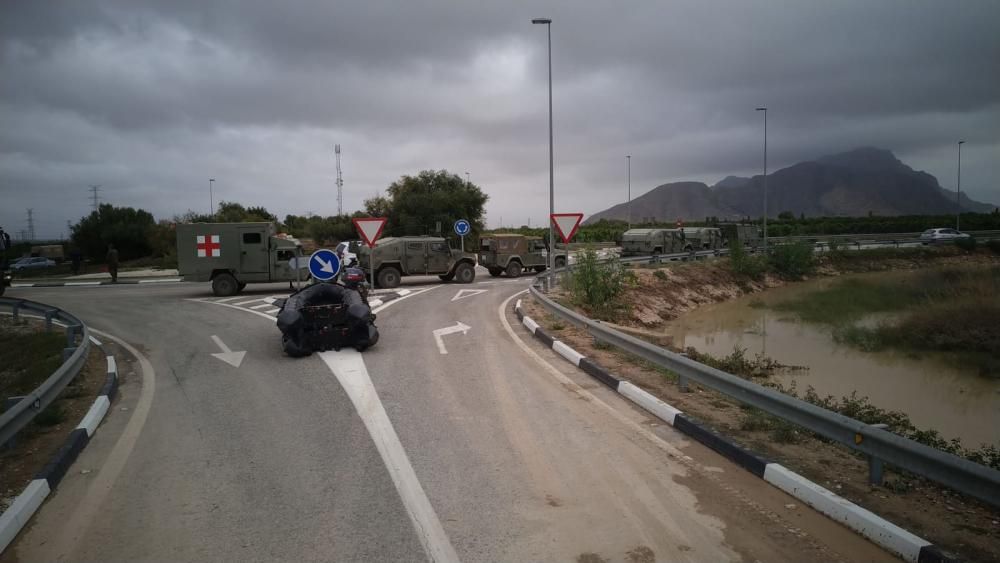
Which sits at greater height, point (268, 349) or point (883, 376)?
point (268, 349)

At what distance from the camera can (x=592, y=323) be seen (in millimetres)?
10977

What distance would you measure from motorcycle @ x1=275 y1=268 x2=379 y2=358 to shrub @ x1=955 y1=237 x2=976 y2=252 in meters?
48.7

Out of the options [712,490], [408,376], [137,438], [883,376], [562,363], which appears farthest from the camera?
[883,376]

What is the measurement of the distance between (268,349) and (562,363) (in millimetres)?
5337

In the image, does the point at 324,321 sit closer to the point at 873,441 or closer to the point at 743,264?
the point at 873,441

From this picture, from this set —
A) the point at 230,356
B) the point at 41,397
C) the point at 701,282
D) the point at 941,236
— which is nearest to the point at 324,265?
the point at 230,356

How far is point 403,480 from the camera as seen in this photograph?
5.24 meters

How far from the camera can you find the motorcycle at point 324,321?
10.6m

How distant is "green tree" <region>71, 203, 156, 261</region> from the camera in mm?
53531

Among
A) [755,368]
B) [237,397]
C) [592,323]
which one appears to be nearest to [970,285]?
[755,368]

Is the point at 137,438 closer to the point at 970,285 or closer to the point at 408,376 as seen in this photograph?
→ the point at 408,376

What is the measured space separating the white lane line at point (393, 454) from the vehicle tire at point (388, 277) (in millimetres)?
14318

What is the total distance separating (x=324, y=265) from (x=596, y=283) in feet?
27.0

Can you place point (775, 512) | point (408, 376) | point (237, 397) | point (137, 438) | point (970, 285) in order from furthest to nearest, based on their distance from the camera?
point (970, 285) → point (408, 376) → point (237, 397) → point (137, 438) → point (775, 512)
